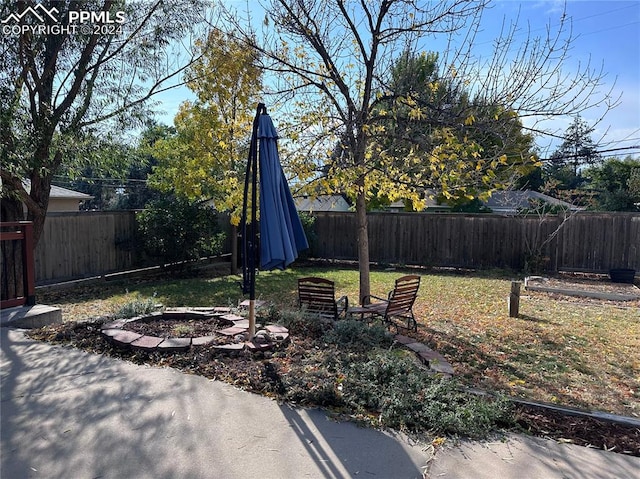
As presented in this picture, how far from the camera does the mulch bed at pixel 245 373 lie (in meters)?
2.83

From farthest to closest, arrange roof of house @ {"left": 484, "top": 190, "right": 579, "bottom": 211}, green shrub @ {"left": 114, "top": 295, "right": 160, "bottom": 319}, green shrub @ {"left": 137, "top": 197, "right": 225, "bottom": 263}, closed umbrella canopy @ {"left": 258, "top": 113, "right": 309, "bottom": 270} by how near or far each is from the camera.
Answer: roof of house @ {"left": 484, "top": 190, "right": 579, "bottom": 211}, green shrub @ {"left": 137, "top": 197, "right": 225, "bottom": 263}, green shrub @ {"left": 114, "top": 295, "right": 160, "bottom": 319}, closed umbrella canopy @ {"left": 258, "top": 113, "right": 309, "bottom": 270}

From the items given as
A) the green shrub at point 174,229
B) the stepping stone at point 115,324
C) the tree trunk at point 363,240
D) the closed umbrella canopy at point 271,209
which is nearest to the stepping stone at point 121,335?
the stepping stone at point 115,324

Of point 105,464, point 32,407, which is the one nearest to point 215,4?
point 32,407

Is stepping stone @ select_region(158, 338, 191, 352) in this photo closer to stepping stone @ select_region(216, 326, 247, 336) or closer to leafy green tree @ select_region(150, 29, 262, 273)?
stepping stone @ select_region(216, 326, 247, 336)

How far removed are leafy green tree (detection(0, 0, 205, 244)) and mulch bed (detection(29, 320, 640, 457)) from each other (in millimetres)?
2667

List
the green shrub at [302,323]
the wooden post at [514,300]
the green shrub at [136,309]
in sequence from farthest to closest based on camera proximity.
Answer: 1. the wooden post at [514,300]
2. the green shrub at [136,309]
3. the green shrub at [302,323]

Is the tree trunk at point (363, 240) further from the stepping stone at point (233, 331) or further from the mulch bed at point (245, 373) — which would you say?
the mulch bed at point (245, 373)

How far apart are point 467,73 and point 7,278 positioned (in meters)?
6.31

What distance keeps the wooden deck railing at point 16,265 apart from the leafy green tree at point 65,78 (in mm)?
970

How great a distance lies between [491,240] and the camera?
1266 centimetres

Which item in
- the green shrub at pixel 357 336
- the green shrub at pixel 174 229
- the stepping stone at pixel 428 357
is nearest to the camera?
the stepping stone at pixel 428 357

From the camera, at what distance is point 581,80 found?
200 inches

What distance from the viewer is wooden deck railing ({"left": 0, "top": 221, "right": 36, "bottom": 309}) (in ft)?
17.2

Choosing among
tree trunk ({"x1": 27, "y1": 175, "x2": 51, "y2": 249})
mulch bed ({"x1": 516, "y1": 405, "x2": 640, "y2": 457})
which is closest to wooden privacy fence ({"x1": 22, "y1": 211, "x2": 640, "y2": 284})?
tree trunk ({"x1": 27, "y1": 175, "x2": 51, "y2": 249})
